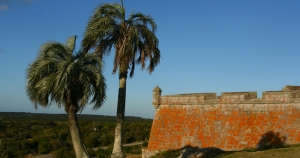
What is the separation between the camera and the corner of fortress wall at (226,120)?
694 inches

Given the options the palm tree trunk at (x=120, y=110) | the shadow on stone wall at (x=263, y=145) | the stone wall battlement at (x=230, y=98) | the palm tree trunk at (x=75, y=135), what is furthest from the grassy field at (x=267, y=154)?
the palm tree trunk at (x=75, y=135)

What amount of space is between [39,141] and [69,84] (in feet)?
91.7

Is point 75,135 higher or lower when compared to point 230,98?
lower

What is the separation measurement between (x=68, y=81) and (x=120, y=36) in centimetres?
285

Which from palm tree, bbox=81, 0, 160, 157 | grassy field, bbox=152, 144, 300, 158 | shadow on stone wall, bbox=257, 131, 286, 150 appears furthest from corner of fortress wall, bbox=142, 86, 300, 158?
palm tree, bbox=81, 0, 160, 157

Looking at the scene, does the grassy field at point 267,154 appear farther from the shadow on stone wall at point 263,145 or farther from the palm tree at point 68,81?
the palm tree at point 68,81

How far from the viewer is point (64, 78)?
1131 centimetres

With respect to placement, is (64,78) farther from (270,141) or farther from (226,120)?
(270,141)

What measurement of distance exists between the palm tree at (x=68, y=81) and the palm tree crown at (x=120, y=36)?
3.42ft

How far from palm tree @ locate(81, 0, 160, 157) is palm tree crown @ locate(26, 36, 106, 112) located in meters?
0.99

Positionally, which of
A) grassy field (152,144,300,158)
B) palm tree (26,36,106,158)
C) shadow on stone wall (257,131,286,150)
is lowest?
grassy field (152,144,300,158)

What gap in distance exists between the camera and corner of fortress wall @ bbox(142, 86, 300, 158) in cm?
1762

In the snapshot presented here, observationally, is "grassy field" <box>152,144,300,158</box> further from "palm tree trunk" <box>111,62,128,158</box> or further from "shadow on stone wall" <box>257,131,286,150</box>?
A: "palm tree trunk" <box>111,62,128,158</box>

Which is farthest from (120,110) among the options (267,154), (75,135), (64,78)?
(267,154)
